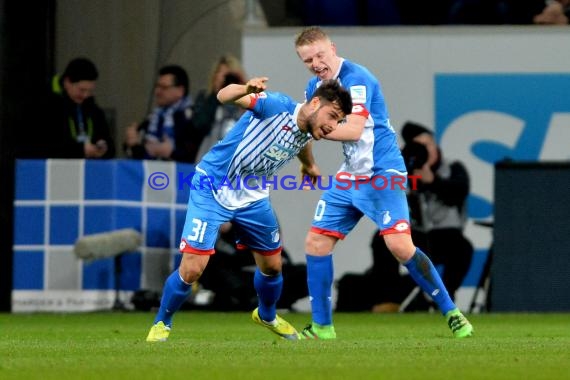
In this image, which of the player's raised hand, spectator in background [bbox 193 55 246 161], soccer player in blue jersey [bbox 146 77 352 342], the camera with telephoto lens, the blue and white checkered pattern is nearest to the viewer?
the player's raised hand

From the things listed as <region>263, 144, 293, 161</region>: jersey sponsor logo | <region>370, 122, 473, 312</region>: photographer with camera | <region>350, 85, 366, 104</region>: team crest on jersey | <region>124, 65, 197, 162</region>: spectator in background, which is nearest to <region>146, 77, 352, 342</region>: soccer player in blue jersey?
<region>263, 144, 293, 161</region>: jersey sponsor logo

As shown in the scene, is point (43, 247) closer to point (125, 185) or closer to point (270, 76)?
point (125, 185)

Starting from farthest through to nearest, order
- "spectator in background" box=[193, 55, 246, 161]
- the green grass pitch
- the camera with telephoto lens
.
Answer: the camera with telephoto lens → "spectator in background" box=[193, 55, 246, 161] → the green grass pitch

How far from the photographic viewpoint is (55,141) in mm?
14992

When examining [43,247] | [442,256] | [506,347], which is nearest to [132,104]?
[43,247]

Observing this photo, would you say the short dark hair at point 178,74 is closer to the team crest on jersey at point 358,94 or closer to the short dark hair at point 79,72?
the short dark hair at point 79,72

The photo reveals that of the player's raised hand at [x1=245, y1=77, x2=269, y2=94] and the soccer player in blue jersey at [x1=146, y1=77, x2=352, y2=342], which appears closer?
the player's raised hand at [x1=245, y1=77, x2=269, y2=94]

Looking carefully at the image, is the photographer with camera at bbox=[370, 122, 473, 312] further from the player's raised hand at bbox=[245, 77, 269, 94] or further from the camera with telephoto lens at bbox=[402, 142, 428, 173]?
the player's raised hand at bbox=[245, 77, 269, 94]

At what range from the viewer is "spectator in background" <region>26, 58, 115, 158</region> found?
14.8m

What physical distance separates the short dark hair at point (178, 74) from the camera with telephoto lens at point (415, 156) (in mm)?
2271

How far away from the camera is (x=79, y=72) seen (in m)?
14.8

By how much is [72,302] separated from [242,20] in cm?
338

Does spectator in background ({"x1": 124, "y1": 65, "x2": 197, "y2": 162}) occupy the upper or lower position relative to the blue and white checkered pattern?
upper

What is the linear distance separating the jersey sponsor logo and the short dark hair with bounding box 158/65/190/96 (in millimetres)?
5758
